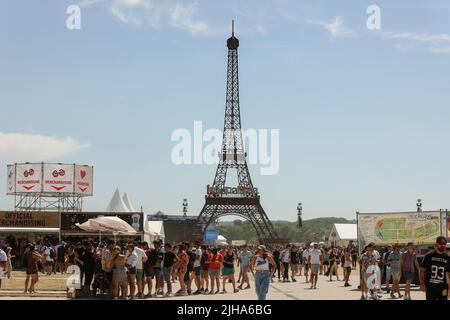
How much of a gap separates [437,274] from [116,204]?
156 ft

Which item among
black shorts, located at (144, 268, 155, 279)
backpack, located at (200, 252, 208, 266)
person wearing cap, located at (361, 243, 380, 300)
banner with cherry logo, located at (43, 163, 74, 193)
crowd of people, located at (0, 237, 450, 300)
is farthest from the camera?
banner with cherry logo, located at (43, 163, 74, 193)

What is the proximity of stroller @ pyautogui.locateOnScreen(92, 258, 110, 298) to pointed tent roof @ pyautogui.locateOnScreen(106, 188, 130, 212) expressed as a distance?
35.8 metres

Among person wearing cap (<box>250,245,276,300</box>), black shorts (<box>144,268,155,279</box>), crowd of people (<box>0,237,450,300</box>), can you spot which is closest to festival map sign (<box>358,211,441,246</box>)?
crowd of people (<box>0,237,450,300</box>)

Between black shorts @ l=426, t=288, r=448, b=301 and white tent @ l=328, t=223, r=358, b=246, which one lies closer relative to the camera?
black shorts @ l=426, t=288, r=448, b=301

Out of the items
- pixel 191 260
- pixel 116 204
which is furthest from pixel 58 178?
pixel 191 260

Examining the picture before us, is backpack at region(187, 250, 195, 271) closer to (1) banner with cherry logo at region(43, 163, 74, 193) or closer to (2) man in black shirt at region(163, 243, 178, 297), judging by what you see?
(2) man in black shirt at region(163, 243, 178, 297)

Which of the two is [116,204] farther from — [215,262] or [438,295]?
[438,295]

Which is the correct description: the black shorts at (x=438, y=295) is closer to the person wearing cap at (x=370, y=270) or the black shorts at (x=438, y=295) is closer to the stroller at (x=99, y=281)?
the person wearing cap at (x=370, y=270)

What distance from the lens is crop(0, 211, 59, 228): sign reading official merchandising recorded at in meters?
43.6

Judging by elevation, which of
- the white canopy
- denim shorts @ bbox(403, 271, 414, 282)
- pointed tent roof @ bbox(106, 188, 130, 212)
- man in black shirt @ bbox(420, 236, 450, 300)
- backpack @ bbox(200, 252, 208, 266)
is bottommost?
denim shorts @ bbox(403, 271, 414, 282)

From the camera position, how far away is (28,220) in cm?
4362

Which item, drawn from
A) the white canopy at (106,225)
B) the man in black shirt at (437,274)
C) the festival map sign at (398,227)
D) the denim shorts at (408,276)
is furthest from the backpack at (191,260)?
the man in black shirt at (437,274)

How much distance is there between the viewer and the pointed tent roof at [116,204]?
186 ft
